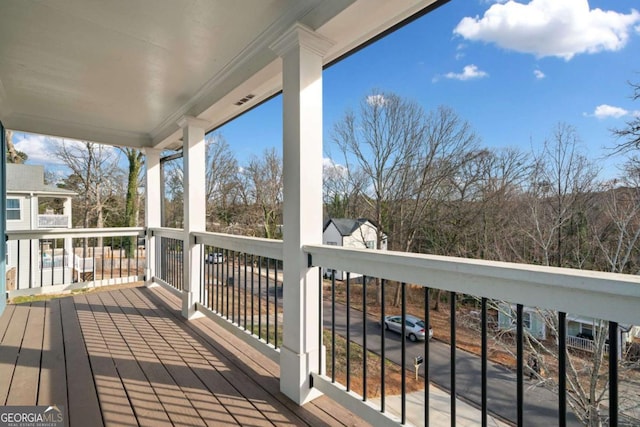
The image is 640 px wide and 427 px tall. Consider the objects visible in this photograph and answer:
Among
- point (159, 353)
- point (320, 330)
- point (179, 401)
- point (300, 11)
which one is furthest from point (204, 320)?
point (300, 11)

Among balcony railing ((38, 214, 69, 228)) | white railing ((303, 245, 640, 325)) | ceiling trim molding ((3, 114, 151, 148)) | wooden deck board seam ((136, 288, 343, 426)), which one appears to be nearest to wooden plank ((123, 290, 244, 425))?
wooden deck board seam ((136, 288, 343, 426))

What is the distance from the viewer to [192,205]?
3.37 m

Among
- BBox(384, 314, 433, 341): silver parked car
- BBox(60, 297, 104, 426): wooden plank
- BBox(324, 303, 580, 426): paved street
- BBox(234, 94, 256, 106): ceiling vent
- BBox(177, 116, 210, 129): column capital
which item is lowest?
BBox(324, 303, 580, 426): paved street

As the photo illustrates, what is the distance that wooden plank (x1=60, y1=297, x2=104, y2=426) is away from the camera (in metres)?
1.63

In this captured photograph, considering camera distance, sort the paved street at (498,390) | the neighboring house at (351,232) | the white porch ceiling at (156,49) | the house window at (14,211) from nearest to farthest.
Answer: the white porch ceiling at (156,49) < the paved street at (498,390) < the neighboring house at (351,232) < the house window at (14,211)

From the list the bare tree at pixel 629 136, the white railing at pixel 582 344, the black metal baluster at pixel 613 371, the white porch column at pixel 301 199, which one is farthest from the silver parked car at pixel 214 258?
the bare tree at pixel 629 136

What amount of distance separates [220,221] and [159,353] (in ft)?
25.2

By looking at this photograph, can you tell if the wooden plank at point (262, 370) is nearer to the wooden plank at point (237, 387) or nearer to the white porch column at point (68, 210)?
the wooden plank at point (237, 387)

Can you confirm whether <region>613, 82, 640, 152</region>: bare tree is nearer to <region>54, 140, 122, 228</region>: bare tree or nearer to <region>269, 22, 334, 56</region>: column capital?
<region>269, 22, 334, 56</region>: column capital

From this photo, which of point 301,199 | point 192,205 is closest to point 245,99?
point 192,205

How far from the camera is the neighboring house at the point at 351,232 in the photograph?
497 centimetres

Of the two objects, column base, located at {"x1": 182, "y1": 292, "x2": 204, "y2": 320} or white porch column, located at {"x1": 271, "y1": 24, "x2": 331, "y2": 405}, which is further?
column base, located at {"x1": 182, "y1": 292, "x2": 204, "y2": 320}

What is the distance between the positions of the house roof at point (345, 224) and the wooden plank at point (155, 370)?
2834mm

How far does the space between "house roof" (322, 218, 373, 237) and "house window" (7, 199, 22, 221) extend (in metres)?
10.8
